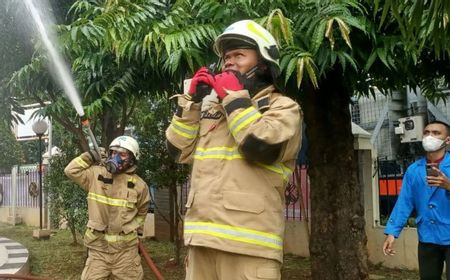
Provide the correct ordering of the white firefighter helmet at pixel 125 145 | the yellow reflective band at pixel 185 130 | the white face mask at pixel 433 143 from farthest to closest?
the white firefighter helmet at pixel 125 145 → the white face mask at pixel 433 143 → the yellow reflective band at pixel 185 130

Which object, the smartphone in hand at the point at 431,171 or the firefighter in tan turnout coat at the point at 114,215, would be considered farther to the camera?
the firefighter in tan turnout coat at the point at 114,215

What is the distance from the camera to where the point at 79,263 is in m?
8.32

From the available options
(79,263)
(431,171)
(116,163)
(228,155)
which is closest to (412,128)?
(431,171)

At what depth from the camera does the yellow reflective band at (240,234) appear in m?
2.42

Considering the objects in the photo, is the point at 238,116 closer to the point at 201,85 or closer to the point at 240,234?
the point at 201,85

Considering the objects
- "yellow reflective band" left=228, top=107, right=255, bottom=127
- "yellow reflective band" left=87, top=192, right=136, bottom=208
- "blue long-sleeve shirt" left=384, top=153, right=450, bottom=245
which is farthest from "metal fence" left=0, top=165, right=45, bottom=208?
"yellow reflective band" left=228, top=107, right=255, bottom=127

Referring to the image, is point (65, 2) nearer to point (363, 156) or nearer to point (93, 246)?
point (93, 246)

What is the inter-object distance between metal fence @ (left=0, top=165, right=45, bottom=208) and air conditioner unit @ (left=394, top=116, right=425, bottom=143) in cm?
977

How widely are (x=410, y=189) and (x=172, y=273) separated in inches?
155

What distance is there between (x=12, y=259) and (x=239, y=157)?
6.41m

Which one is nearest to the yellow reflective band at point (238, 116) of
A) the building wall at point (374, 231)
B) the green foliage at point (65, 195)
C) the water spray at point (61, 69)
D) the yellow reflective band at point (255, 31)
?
the yellow reflective band at point (255, 31)

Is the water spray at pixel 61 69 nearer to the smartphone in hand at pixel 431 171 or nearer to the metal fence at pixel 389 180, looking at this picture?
the smartphone in hand at pixel 431 171

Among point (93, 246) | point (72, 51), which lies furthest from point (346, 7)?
point (93, 246)

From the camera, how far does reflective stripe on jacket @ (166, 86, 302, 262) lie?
241cm
